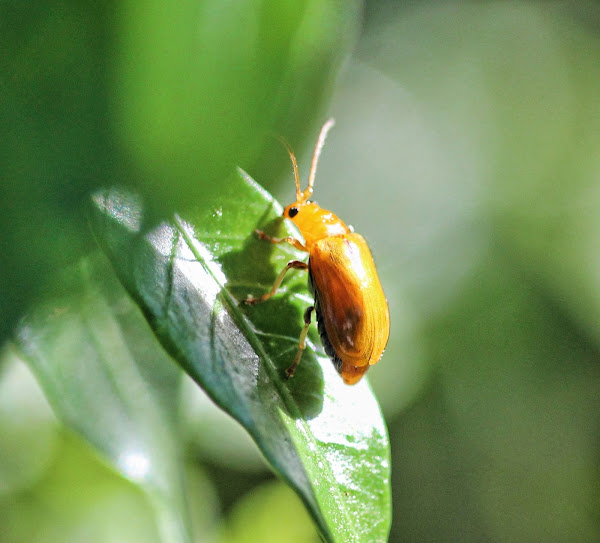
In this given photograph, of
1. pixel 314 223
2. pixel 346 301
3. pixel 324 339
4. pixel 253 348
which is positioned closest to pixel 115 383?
pixel 253 348

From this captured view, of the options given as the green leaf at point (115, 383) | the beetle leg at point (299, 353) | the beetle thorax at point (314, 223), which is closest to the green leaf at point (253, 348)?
the beetle leg at point (299, 353)

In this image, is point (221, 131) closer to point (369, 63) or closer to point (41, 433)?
point (41, 433)

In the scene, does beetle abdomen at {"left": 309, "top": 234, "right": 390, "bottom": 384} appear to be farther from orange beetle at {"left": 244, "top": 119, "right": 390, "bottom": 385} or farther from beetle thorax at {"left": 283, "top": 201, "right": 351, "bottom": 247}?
beetle thorax at {"left": 283, "top": 201, "right": 351, "bottom": 247}

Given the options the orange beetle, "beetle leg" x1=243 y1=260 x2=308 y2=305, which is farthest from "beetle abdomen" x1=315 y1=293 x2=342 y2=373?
"beetle leg" x1=243 y1=260 x2=308 y2=305

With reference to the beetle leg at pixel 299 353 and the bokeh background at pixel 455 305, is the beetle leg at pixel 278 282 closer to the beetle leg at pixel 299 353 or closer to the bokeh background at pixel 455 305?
the beetle leg at pixel 299 353

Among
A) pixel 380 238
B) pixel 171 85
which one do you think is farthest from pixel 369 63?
pixel 171 85
